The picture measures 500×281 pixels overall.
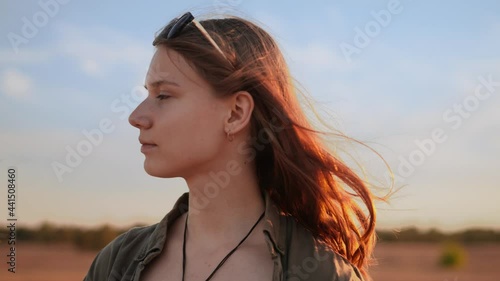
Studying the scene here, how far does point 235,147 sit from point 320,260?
66 centimetres

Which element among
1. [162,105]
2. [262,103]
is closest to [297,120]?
[262,103]

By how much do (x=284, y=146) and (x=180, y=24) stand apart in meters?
0.78

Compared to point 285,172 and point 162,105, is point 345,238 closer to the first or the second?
point 285,172

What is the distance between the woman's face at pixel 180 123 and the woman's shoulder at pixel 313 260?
54cm

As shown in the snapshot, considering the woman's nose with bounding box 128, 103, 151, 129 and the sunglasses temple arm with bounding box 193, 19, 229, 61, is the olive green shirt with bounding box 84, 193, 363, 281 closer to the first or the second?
the woman's nose with bounding box 128, 103, 151, 129

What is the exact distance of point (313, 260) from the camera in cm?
343

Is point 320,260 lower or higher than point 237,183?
lower

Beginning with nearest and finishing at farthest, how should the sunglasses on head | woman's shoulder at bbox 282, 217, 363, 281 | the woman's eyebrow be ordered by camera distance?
woman's shoulder at bbox 282, 217, 363, 281 < the woman's eyebrow < the sunglasses on head

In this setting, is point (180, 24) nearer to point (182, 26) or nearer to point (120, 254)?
point (182, 26)

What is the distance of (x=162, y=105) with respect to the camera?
350 cm

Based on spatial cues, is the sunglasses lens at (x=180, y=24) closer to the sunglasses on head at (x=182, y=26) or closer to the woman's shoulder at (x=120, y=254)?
the sunglasses on head at (x=182, y=26)

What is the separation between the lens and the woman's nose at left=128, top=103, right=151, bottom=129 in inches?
137

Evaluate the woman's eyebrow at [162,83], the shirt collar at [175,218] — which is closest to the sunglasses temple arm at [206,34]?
the woman's eyebrow at [162,83]

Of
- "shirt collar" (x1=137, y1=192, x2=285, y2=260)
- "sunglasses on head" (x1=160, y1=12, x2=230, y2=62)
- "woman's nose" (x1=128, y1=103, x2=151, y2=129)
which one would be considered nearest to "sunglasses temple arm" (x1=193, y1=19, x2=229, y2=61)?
"sunglasses on head" (x1=160, y1=12, x2=230, y2=62)
